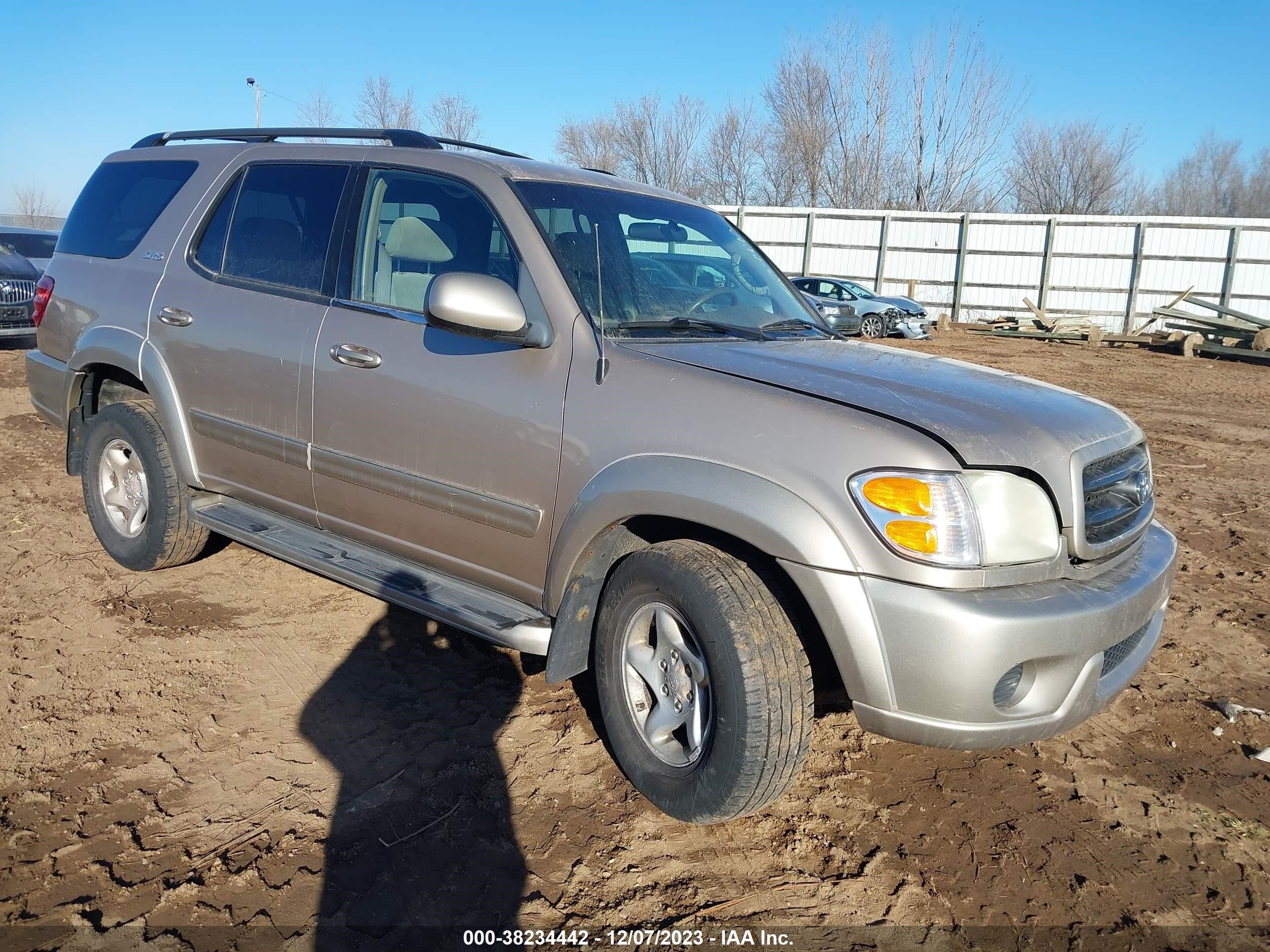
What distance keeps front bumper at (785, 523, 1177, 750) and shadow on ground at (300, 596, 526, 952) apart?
113cm

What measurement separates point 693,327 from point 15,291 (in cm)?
1291

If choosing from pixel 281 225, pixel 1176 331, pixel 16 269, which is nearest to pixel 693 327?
pixel 281 225

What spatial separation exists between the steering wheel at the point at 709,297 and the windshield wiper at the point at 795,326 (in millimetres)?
183

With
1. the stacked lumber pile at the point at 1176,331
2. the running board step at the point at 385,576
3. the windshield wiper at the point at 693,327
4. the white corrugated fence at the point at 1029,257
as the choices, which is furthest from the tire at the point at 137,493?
the white corrugated fence at the point at 1029,257

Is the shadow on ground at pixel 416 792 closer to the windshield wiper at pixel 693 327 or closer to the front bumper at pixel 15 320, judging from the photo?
the windshield wiper at pixel 693 327

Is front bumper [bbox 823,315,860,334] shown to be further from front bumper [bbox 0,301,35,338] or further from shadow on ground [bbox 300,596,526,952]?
front bumper [bbox 0,301,35,338]

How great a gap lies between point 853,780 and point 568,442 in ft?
4.95

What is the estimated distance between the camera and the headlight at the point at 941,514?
7.67 feet

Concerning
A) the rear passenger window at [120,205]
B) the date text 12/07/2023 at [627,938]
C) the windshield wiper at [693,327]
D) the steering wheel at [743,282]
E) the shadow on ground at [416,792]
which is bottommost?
the date text 12/07/2023 at [627,938]

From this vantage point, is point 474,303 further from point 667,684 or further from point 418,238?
point 667,684

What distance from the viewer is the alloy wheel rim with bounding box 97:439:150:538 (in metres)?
4.43

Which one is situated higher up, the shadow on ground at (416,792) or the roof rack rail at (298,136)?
the roof rack rail at (298,136)

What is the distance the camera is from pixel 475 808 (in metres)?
2.82

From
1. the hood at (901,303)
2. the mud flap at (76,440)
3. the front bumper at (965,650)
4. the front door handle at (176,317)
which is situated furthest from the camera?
the hood at (901,303)
